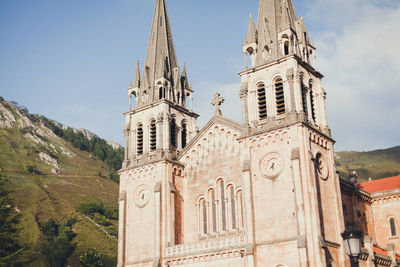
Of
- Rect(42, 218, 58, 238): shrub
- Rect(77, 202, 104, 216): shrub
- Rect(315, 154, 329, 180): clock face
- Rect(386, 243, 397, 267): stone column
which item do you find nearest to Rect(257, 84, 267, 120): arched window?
Rect(315, 154, 329, 180): clock face

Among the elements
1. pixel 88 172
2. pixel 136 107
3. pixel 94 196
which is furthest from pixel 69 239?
pixel 136 107

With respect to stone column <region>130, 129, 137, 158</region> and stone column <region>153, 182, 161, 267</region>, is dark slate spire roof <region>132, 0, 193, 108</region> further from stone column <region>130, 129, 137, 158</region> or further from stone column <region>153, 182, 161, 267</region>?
stone column <region>153, 182, 161, 267</region>

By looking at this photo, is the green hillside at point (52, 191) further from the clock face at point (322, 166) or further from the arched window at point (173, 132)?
the clock face at point (322, 166)

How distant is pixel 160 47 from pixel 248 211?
21.6 meters

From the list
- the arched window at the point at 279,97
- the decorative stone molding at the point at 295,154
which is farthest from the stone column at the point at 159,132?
the decorative stone molding at the point at 295,154

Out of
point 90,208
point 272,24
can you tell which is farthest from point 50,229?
point 272,24

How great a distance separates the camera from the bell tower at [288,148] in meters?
34.1

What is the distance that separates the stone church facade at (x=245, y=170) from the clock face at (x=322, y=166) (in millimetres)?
96

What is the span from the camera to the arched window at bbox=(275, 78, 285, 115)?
3850 centimetres

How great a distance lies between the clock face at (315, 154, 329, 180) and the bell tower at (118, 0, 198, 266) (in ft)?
40.8

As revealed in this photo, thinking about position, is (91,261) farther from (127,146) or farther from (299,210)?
(299,210)

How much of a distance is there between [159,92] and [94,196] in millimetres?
112029

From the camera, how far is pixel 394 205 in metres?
51.3

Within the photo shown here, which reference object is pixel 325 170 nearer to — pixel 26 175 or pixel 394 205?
pixel 394 205
